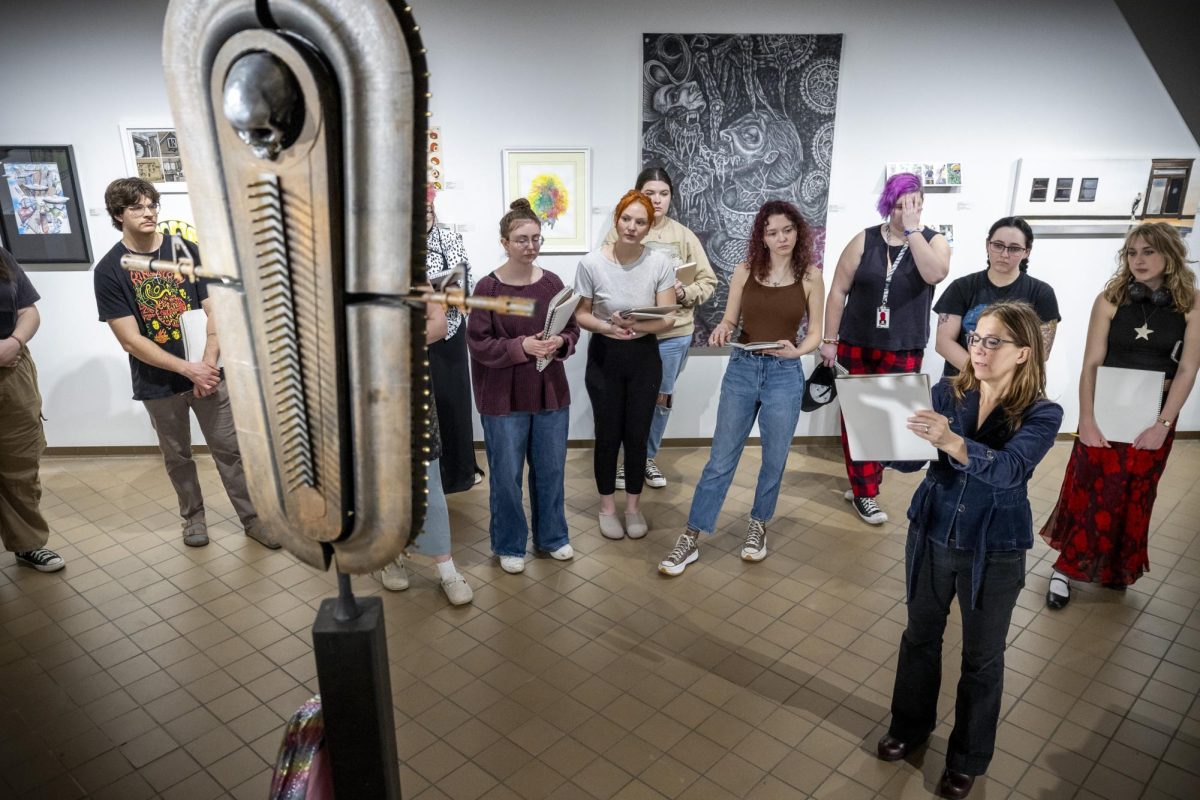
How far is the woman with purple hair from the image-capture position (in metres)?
4.24

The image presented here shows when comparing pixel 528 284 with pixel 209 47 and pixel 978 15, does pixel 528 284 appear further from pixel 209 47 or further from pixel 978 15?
pixel 978 15

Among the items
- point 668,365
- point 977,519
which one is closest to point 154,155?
point 668,365

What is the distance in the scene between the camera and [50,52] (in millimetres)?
4754

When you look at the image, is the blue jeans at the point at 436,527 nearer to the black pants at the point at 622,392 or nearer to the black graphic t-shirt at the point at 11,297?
the black pants at the point at 622,392

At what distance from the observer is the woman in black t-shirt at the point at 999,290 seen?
392cm

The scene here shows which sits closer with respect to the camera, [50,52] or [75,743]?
[75,743]

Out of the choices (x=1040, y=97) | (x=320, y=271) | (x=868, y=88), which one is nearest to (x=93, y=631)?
(x=320, y=271)

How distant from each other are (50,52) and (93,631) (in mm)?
3312

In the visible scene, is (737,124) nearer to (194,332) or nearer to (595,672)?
(194,332)

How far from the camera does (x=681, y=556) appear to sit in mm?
3994

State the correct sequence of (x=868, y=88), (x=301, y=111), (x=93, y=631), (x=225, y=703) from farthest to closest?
(x=868, y=88)
(x=93, y=631)
(x=225, y=703)
(x=301, y=111)

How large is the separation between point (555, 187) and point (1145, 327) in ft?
10.4

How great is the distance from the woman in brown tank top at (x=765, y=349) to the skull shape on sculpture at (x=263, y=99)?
2.98 metres

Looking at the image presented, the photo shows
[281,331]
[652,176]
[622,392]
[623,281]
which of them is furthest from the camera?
[652,176]
